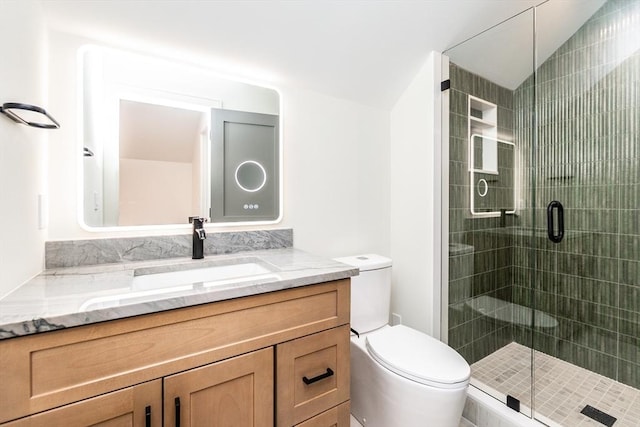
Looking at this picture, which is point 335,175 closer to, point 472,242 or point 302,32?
point 302,32

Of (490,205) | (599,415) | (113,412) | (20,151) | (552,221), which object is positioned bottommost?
(599,415)

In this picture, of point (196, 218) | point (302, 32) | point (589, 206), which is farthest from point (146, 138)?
point (589, 206)

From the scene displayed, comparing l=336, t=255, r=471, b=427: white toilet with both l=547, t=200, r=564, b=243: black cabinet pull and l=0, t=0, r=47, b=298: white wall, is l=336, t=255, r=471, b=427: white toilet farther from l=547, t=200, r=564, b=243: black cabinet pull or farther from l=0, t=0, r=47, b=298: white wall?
l=0, t=0, r=47, b=298: white wall

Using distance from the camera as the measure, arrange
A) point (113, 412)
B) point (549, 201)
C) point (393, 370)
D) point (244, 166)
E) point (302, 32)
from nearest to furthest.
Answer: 1. point (113, 412)
2. point (393, 370)
3. point (302, 32)
4. point (244, 166)
5. point (549, 201)

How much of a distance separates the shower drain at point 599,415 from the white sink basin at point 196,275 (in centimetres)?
189

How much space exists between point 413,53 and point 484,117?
2.13 ft

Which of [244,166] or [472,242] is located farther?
[472,242]

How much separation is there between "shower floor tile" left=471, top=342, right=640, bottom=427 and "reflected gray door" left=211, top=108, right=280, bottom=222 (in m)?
1.59

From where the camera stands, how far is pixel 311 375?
3.34ft

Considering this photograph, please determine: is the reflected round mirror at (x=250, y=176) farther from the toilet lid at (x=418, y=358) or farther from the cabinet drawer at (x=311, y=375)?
the toilet lid at (x=418, y=358)

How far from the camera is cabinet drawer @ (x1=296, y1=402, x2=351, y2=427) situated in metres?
1.02

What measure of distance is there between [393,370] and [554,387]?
1201 millimetres

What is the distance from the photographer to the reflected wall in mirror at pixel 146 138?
124 cm

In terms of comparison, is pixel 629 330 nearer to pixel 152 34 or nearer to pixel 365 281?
pixel 365 281
